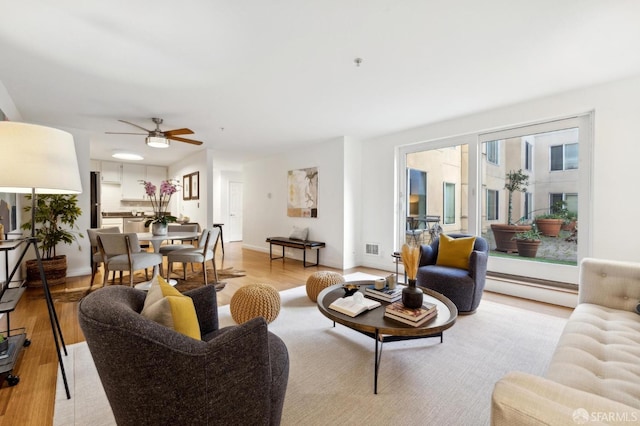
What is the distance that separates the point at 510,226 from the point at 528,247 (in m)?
0.34

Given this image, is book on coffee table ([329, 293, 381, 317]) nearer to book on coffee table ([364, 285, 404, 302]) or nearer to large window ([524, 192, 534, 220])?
book on coffee table ([364, 285, 404, 302])

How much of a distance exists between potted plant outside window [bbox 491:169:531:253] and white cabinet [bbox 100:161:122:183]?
349 inches

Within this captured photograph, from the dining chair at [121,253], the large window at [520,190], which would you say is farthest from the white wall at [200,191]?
the large window at [520,190]

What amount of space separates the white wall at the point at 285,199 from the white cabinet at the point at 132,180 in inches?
121

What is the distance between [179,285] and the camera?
3959 mm

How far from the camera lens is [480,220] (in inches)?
159

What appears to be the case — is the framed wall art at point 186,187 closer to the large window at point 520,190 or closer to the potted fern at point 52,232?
the potted fern at point 52,232

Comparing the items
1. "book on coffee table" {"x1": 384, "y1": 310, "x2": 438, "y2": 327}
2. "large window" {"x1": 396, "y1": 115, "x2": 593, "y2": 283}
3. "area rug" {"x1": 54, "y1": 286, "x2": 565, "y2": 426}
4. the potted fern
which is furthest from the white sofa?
the potted fern

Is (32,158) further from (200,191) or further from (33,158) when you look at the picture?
(200,191)

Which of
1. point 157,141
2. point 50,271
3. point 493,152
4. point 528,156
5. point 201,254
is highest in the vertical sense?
point 157,141

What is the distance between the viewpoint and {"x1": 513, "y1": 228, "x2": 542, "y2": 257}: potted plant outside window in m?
3.66

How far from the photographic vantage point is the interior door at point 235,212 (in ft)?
29.7

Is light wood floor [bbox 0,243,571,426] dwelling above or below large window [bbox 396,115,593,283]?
below

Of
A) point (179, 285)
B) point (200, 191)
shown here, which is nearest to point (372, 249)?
point (179, 285)
